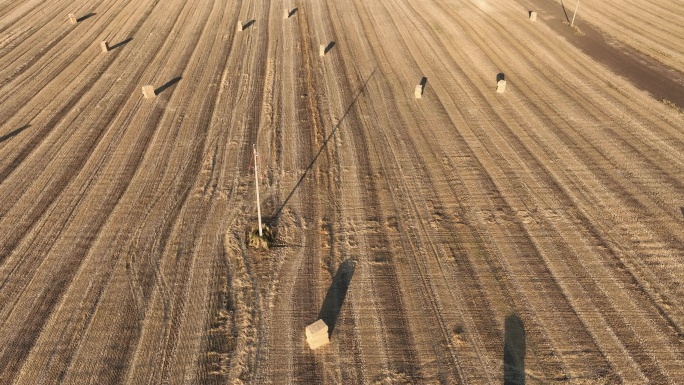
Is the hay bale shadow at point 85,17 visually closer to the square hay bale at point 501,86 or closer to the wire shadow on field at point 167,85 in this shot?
the wire shadow on field at point 167,85

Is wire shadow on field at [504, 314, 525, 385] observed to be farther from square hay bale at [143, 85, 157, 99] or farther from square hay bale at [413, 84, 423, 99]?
square hay bale at [143, 85, 157, 99]

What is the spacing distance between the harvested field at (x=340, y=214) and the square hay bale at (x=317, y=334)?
9.2 inches

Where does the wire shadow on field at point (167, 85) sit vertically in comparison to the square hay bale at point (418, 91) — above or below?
above

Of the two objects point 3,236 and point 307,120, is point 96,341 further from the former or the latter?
point 307,120

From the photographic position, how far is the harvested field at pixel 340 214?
793 centimetres

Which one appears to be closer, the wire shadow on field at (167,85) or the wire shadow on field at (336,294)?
the wire shadow on field at (336,294)

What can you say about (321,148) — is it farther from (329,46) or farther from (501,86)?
(329,46)

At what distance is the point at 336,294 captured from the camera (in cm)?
893

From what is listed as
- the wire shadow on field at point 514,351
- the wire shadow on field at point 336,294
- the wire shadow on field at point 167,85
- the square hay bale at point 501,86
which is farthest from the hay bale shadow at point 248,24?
the wire shadow on field at point 514,351

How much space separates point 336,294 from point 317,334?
1.30 m

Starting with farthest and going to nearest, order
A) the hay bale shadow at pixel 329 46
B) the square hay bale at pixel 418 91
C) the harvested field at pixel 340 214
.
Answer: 1. the hay bale shadow at pixel 329 46
2. the square hay bale at pixel 418 91
3. the harvested field at pixel 340 214

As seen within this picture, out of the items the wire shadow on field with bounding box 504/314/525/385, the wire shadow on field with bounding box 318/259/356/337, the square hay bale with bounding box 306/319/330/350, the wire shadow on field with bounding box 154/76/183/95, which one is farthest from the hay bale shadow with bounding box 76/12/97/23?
the wire shadow on field with bounding box 504/314/525/385

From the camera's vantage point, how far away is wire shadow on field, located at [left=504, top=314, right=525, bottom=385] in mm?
7535

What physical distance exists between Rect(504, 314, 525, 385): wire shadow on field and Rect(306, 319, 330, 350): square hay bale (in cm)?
339
